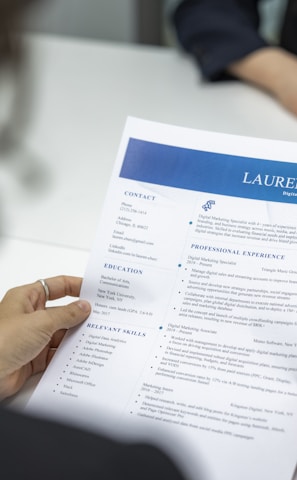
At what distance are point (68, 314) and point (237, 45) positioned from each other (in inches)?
26.3

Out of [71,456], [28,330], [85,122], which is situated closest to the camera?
[71,456]

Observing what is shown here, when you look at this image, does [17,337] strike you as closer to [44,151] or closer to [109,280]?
[109,280]

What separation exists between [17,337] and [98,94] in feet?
2.03

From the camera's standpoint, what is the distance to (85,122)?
1114 millimetres

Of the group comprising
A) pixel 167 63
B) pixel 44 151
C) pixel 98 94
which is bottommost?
pixel 44 151

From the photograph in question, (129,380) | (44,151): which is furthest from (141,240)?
(44,151)

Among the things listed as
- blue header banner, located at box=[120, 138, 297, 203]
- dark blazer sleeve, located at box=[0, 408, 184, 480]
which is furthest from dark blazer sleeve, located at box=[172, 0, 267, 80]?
dark blazer sleeve, located at box=[0, 408, 184, 480]

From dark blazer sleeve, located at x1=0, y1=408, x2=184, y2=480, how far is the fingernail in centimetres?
40

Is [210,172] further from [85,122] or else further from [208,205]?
[85,122]

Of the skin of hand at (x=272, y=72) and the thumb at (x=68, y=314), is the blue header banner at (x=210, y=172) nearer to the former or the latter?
the thumb at (x=68, y=314)

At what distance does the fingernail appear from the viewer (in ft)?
2.36

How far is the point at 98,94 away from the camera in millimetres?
1180

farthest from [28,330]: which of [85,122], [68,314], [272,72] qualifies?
[272,72]

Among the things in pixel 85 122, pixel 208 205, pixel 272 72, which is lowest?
pixel 208 205
